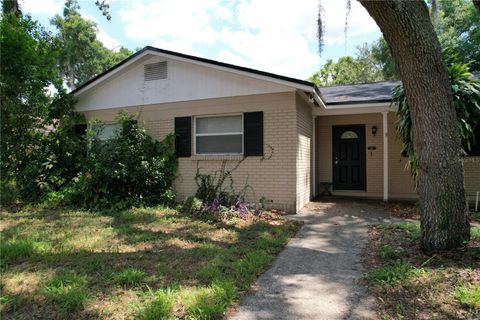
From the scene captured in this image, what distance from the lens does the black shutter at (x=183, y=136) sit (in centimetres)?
852

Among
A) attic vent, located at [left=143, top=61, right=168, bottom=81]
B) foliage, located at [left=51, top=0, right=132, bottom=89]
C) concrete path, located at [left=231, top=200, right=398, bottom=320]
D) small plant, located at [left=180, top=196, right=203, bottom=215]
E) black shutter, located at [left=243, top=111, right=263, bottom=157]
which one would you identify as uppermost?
foliage, located at [left=51, top=0, right=132, bottom=89]

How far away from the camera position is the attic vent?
347 inches

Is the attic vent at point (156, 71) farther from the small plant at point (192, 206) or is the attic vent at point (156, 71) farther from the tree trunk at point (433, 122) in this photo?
the tree trunk at point (433, 122)

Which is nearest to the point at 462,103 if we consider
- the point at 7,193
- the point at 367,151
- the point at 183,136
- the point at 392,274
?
the point at 367,151

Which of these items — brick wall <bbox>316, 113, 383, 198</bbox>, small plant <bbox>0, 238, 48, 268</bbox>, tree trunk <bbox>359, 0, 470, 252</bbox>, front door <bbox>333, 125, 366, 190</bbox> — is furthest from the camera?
front door <bbox>333, 125, 366, 190</bbox>

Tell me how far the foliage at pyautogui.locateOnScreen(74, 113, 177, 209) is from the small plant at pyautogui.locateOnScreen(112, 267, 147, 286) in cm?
419

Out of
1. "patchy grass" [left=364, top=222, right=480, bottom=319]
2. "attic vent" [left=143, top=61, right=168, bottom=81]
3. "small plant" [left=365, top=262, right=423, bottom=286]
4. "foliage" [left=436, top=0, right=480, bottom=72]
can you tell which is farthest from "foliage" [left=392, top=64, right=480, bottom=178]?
"foliage" [left=436, top=0, right=480, bottom=72]

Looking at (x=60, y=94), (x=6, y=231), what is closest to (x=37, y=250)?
(x=6, y=231)

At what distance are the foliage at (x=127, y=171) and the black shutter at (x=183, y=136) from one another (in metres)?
0.19

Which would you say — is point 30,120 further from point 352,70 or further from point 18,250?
point 352,70

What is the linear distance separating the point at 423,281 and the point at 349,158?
7.22m

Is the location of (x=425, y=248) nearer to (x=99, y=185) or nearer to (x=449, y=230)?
(x=449, y=230)

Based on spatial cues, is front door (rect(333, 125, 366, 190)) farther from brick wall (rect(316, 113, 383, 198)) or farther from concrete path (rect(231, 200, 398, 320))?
concrete path (rect(231, 200, 398, 320))

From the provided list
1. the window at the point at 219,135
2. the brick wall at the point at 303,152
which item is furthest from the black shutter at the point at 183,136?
the brick wall at the point at 303,152
